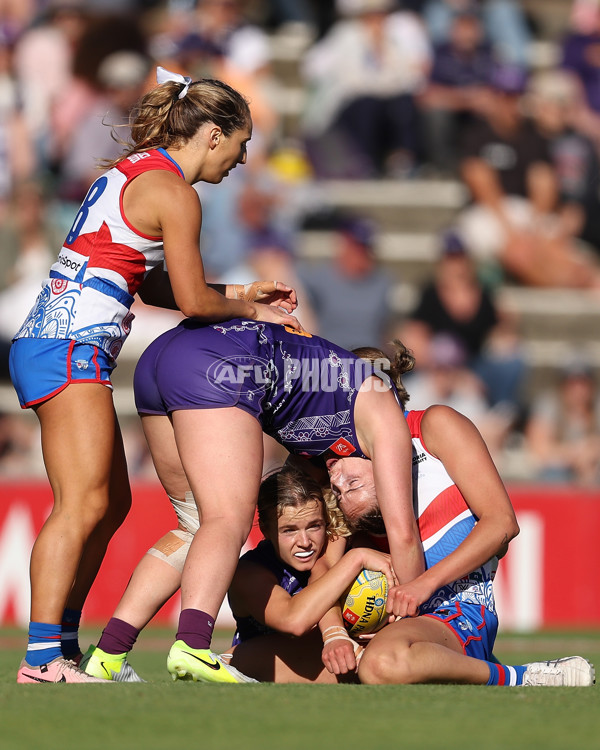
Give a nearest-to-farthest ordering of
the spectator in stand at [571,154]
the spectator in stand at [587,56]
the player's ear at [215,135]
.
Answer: the player's ear at [215,135], the spectator in stand at [571,154], the spectator in stand at [587,56]

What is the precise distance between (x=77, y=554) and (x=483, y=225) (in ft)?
25.8

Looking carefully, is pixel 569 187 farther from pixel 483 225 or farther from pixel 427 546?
pixel 427 546

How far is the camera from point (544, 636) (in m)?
7.62

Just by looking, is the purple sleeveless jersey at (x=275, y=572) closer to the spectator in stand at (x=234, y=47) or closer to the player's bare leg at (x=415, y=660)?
the player's bare leg at (x=415, y=660)

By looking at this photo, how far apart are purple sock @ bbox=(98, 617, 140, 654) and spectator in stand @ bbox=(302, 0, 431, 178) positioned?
27.0 feet

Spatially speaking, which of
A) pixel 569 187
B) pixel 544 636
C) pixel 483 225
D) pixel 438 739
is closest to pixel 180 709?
pixel 438 739

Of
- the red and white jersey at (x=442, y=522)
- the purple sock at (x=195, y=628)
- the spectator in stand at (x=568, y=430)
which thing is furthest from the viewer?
the spectator in stand at (x=568, y=430)

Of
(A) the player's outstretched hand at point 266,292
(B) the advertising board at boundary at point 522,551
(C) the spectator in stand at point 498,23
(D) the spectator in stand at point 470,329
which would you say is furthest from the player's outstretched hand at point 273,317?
(C) the spectator in stand at point 498,23

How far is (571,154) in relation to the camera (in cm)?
1184

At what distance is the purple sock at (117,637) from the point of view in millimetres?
4164

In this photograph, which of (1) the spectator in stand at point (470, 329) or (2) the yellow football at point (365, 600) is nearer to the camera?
(2) the yellow football at point (365, 600)

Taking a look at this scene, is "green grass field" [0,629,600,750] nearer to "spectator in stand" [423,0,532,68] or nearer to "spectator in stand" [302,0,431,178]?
"spectator in stand" [302,0,431,178]

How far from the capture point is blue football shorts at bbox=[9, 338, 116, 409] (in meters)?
4.00

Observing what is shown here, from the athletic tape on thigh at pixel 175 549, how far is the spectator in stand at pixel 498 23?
8969 mm
